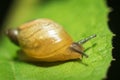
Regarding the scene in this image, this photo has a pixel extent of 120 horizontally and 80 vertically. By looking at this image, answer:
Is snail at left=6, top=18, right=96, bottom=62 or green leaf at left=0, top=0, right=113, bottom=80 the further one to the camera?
snail at left=6, top=18, right=96, bottom=62

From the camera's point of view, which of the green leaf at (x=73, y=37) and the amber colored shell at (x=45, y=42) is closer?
the green leaf at (x=73, y=37)

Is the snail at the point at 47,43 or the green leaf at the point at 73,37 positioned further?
the snail at the point at 47,43

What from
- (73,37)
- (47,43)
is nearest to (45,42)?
(47,43)

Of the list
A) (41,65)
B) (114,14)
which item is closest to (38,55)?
(41,65)

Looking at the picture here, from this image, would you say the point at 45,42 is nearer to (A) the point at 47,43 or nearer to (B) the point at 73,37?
(A) the point at 47,43

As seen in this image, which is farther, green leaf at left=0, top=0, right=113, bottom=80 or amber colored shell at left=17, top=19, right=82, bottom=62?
amber colored shell at left=17, top=19, right=82, bottom=62

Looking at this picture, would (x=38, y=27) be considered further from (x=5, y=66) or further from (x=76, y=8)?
(x=76, y=8)
